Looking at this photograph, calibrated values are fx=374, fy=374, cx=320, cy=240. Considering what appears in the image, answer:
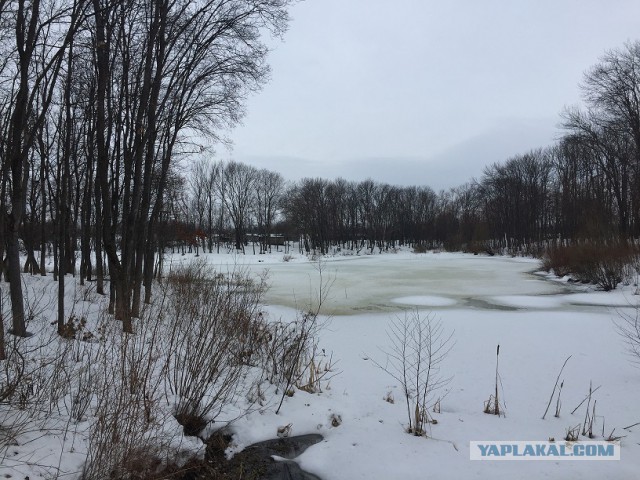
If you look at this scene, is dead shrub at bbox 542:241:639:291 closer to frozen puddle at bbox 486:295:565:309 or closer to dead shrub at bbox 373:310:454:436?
frozen puddle at bbox 486:295:565:309

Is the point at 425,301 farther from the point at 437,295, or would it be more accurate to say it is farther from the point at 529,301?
the point at 529,301

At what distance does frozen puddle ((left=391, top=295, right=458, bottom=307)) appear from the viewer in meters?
13.4

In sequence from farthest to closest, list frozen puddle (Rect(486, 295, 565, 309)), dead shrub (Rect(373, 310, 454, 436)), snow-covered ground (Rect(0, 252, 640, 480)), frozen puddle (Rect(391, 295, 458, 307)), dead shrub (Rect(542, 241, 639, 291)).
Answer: dead shrub (Rect(542, 241, 639, 291)), frozen puddle (Rect(391, 295, 458, 307)), frozen puddle (Rect(486, 295, 565, 309)), dead shrub (Rect(373, 310, 454, 436)), snow-covered ground (Rect(0, 252, 640, 480))

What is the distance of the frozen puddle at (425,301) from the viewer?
1337 cm

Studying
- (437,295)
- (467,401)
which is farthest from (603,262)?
(467,401)

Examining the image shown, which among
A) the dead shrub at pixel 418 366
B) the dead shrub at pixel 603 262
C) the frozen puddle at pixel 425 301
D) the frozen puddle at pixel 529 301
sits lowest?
the frozen puddle at pixel 425 301

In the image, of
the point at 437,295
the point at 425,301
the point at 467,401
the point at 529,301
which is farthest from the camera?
the point at 437,295

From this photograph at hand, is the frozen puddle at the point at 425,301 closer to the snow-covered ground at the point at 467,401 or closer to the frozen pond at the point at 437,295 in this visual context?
the frozen pond at the point at 437,295

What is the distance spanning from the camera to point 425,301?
46.0ft

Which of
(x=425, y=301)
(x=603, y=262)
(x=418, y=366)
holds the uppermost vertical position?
(x=603, y=262)

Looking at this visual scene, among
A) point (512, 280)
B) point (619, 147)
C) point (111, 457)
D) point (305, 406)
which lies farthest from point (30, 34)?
point (619, 147)

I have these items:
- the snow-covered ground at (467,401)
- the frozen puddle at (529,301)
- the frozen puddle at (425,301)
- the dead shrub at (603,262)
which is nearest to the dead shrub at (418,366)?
the snow-covered ground at (467,401)

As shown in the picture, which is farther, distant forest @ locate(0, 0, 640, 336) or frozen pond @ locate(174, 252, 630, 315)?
frozen pond @ locate(174, 252, 630, 315)

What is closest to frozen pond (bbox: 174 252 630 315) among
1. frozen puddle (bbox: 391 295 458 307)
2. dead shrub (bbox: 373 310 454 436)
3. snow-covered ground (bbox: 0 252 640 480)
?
frozen puddle (bbox: 391 295 458 307)
